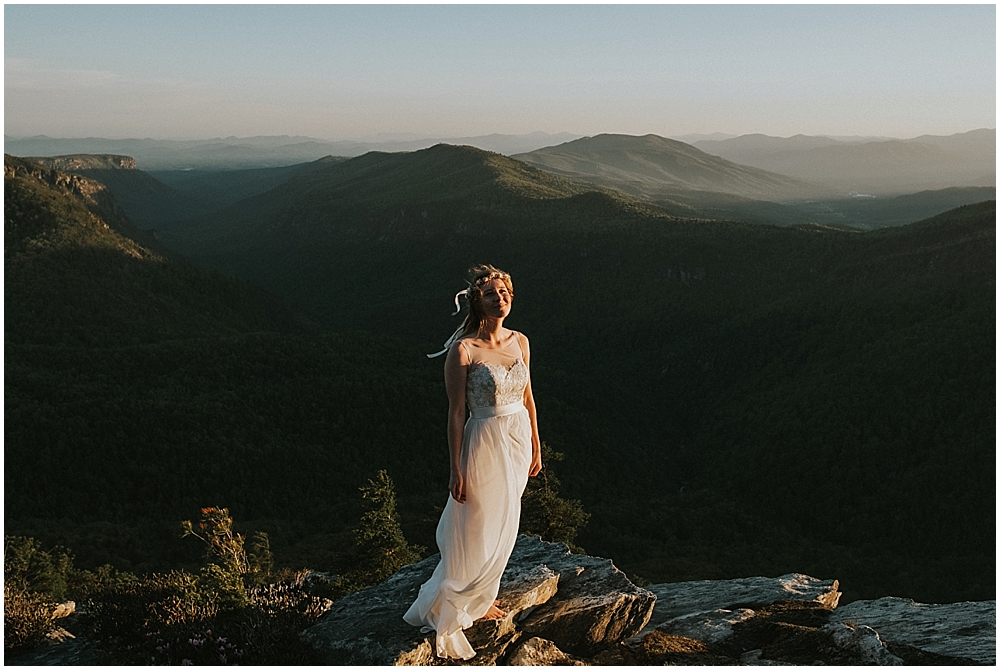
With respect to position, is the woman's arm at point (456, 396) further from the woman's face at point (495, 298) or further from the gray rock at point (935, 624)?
the gray rock at point (935, 624)

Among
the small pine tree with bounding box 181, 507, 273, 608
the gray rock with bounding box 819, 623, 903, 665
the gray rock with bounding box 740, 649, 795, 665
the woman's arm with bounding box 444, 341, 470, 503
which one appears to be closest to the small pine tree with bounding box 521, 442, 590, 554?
the small pine tree with bounding box 181, 507, 273, 608

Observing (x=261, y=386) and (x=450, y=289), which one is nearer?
(x=261, y=386)

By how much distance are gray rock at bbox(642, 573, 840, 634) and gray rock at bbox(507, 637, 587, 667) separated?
1.51m

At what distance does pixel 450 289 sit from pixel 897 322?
63.6 m

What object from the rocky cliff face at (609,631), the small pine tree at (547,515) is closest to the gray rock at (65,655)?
the rocky cliff face at (609,631)

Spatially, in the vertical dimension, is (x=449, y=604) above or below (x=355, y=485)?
above

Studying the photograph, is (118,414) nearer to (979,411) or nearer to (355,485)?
(355,485)

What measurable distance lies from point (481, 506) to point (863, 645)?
4.65 metres

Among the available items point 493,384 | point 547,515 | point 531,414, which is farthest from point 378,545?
point 493,384

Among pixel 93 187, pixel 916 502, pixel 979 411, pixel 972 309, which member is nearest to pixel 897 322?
pixel 972 309

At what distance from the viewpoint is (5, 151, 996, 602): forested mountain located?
124 ft

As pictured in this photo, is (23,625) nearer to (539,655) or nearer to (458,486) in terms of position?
(458,486)

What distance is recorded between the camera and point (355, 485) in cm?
4262

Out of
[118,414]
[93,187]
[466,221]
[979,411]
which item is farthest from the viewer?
[93,187]
